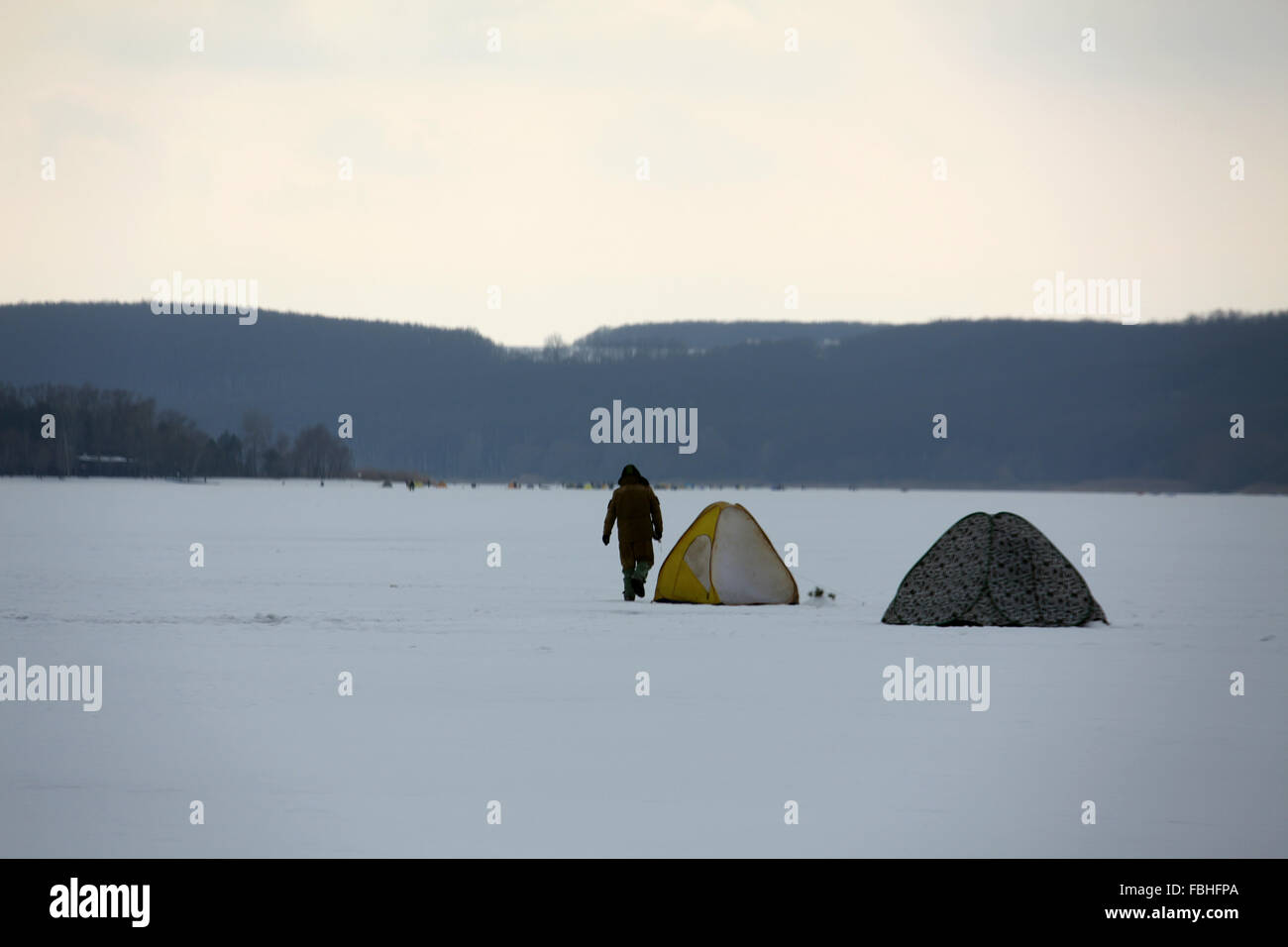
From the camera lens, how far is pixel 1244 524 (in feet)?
198

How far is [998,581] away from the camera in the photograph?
16.9 m

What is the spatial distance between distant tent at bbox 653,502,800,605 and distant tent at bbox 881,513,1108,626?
2705 mm

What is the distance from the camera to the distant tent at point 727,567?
63.2 feet

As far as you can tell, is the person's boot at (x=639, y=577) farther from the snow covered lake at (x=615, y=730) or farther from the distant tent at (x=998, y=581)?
the distant tent at (x=998, y=581)

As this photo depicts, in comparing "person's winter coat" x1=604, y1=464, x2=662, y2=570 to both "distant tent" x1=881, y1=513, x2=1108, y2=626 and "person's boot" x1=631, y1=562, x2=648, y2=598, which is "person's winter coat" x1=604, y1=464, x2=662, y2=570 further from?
"distant tent" x1=881, y1=513, x2=1108, y2=626

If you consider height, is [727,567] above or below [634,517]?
below

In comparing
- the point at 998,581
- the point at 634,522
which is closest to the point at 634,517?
the point at 634,522

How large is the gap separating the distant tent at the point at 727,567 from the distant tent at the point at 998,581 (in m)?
2.71

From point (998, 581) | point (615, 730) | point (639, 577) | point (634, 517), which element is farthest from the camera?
point (639, 577)

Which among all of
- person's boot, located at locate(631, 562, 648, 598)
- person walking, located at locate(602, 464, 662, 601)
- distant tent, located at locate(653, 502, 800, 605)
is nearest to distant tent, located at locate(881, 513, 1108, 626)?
distant tent, located at locate(653, 502, 800, 605)

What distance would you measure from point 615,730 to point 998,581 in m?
7.50

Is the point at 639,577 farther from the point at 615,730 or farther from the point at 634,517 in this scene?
the point at 615,730

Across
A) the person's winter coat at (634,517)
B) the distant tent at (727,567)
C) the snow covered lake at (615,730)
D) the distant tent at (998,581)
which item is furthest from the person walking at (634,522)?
the distant tent at (998,581)
